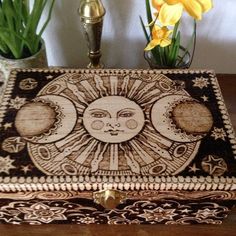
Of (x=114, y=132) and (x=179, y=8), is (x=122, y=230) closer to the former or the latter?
(x=114, y=132)

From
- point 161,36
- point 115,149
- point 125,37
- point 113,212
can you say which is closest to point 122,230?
point 113,212

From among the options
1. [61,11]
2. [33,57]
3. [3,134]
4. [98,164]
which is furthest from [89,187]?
[61,11]

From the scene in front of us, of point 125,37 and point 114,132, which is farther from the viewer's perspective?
point 125,37

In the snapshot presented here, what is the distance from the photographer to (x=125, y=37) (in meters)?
0.82

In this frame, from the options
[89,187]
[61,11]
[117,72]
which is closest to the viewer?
[89,187]

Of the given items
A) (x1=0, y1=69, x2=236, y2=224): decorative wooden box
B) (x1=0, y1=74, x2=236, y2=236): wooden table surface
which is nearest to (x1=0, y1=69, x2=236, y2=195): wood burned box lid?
(x1=0, y1=69, x2=236, y2=224): decorative wooden box

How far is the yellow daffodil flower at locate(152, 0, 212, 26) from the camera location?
0.54 m

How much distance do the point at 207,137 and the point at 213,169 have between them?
0.06 metres

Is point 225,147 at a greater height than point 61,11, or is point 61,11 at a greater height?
point 61,11

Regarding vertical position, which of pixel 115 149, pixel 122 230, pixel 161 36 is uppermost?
pixel 161 36

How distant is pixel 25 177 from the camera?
1.66 feet

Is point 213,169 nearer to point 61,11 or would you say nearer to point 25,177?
point 25,177

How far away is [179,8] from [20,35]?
0.31 meters

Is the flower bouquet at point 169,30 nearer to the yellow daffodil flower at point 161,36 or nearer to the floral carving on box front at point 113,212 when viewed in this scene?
the yellow daffodil flower at point 161,36
